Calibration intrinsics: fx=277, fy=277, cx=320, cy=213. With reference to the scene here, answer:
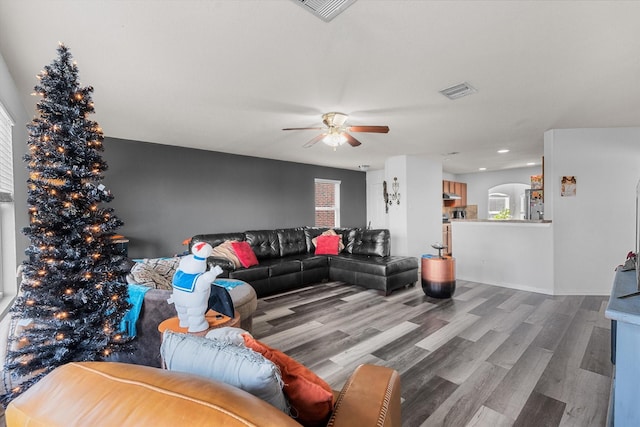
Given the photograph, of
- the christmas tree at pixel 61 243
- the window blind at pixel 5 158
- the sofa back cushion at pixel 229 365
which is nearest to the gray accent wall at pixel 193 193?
the window blind at pixel 5 158

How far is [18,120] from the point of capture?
97.4 inches

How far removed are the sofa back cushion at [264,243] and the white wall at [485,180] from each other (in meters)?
6.56

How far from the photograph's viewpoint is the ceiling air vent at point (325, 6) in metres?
1.50

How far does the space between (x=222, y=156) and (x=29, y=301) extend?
4.06 metres

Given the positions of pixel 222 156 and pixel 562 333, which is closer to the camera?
pixel 562 333

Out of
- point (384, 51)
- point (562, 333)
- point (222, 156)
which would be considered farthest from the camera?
point (222, 156)

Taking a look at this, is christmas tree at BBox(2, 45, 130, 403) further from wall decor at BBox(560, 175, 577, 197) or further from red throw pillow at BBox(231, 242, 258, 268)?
wall decor at BBox(560, 175, 577, 197)

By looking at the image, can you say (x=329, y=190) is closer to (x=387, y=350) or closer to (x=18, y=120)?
(x=387, y=350)

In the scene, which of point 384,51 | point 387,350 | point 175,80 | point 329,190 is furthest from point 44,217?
point 329,190

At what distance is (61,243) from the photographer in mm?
1532

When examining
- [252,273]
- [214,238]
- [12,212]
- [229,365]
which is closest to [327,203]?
[214,238]

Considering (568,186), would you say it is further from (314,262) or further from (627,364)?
(314,262)

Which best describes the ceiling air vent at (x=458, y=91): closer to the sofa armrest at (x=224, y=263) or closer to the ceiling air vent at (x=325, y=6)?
the ceiling air vent at (x=325, y=6)

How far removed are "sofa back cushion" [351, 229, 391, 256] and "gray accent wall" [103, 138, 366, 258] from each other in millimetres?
1708
